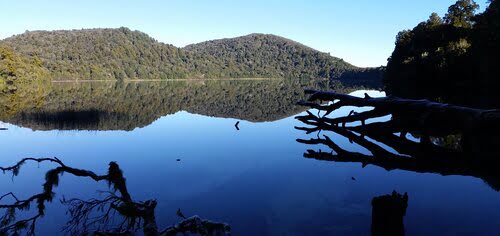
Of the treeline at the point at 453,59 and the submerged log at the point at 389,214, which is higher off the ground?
the treeline at the point at 453,59

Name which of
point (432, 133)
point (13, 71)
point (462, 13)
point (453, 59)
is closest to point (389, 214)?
point (432, 133)

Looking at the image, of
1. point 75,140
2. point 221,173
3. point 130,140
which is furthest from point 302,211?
point 75,140

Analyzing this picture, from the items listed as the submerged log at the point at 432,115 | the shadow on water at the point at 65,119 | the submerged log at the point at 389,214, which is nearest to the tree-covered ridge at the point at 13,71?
the shadow on water at the point at 65,119

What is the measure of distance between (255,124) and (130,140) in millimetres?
15249

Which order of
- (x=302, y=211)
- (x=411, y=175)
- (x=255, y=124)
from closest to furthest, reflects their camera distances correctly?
(x=302, y=211) < (x=411, y=175) < (x=255, y=124)

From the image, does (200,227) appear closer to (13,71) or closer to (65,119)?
(65,119)

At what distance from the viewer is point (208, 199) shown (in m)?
17.5

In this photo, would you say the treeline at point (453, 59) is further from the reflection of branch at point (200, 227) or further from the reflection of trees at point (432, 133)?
the reflection of branch at point (200, 227)

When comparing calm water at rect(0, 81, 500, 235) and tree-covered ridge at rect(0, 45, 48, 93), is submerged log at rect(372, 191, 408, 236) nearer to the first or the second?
calm water at rect(0, 81, 500, 235)

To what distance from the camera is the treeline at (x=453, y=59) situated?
4775 cm

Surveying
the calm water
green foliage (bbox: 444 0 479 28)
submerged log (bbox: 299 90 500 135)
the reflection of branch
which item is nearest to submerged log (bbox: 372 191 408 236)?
submerged log (bbox: 299 90 500 135)

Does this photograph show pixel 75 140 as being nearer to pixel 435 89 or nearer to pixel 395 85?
pixel 435 89

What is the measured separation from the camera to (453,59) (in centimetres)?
5938

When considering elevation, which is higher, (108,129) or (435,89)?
(435,89)
